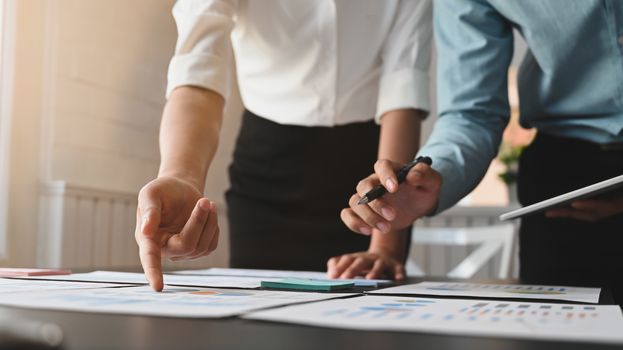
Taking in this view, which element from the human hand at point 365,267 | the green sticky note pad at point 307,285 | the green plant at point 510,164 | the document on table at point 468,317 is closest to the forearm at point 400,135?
the human hand at point 365,267

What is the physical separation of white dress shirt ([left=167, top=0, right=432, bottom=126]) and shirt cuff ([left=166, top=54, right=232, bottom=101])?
0.41ft

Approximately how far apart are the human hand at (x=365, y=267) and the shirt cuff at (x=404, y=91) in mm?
290

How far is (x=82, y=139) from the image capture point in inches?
94.5

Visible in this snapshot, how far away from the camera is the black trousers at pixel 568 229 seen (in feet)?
3.64

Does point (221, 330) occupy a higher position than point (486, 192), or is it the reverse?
point (486, 192)

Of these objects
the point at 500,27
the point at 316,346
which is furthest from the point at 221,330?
the point at 500,27

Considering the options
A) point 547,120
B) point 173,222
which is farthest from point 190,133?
point 547,120

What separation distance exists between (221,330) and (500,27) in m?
0.92

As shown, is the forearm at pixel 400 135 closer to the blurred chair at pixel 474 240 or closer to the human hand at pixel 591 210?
the human hand at pixel 591 210

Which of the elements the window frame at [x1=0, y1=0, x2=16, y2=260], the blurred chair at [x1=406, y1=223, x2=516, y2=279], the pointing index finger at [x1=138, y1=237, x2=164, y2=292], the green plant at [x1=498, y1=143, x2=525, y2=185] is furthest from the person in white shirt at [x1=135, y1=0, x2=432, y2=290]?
the green plant at [x1=498, y1=143, x2=525, y2=185]

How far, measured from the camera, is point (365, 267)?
108 cm

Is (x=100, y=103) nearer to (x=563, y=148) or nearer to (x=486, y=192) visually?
(x=563, y=148)

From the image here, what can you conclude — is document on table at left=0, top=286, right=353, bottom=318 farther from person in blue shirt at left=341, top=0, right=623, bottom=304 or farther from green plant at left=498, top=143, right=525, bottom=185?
green plant at left=498, top=143, right=525, bottom=185

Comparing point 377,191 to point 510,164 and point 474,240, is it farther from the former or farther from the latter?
point 510,164
